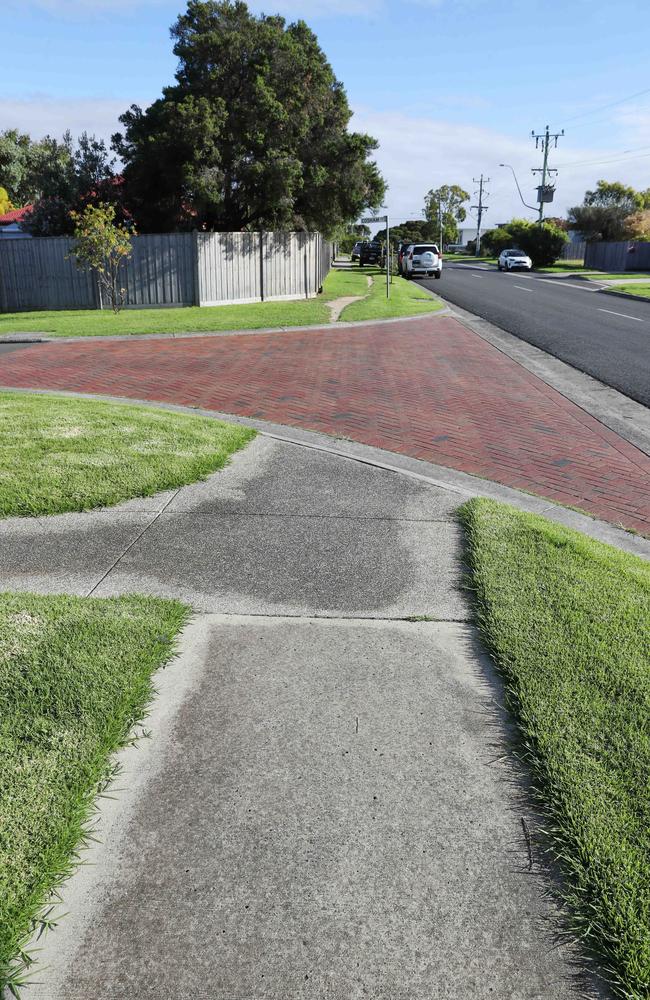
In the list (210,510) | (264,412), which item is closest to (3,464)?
(210,510)

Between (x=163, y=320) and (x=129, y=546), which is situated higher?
(x=163, y=320)

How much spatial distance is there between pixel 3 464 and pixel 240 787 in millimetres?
4762

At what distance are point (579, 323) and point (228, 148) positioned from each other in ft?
39.9

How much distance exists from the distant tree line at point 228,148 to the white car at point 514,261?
30.3 meters

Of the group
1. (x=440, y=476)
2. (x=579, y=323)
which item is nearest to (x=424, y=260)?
(x=579, y=323)

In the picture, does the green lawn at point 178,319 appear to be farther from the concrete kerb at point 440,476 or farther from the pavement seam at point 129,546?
the pavement seam at point 129,546

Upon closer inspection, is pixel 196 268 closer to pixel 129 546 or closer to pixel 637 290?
pixel 129 546

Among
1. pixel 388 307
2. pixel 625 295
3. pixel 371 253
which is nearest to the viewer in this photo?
pixel 388 307

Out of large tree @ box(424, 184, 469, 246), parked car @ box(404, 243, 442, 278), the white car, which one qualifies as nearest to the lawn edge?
parked car @ box(404, 243, 442, 278)

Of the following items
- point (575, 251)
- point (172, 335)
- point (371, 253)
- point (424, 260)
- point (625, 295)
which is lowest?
point (172, 335)

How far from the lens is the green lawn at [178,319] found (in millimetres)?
17327

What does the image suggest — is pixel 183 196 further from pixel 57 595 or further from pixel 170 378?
pixel 57 595

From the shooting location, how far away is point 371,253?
194 ft

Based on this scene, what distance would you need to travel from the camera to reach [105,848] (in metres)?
2.65
